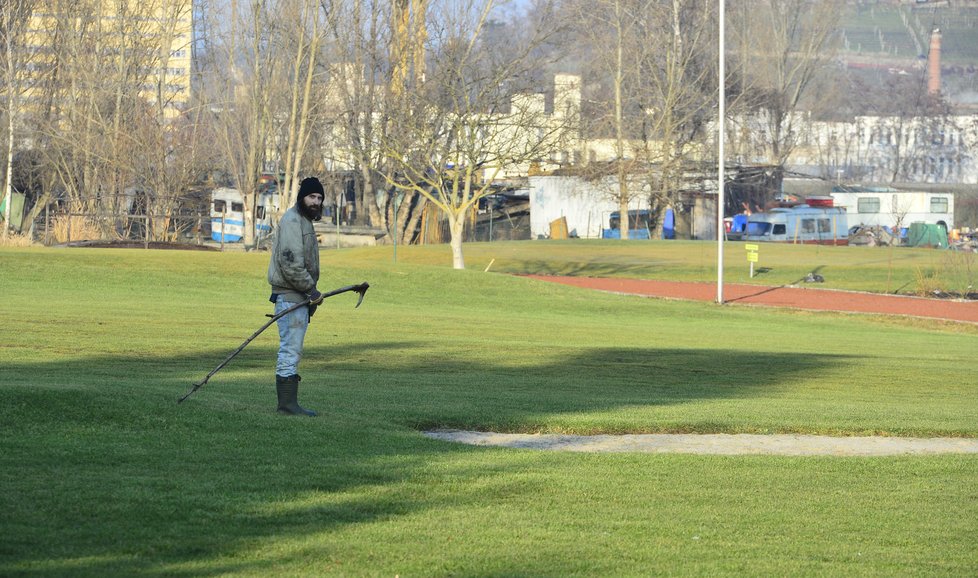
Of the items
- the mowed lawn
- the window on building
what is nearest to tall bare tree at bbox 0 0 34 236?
the mowed lawn

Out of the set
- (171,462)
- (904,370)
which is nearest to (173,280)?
(904,370)

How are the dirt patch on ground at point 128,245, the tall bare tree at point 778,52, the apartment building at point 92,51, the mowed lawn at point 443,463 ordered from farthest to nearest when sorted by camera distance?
1. the tall bare tree at point 778,52
2. the apartment building at point 92,51
3. the dirt patch on ground at point 128,245
4. the mowed lawn at point 443,463

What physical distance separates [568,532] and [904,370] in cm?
1503

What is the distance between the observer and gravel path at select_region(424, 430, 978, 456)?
1141cm

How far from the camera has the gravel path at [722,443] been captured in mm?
11406

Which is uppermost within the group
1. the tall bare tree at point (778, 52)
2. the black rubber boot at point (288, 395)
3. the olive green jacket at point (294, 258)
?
the tall bare tree at point (778, 52)

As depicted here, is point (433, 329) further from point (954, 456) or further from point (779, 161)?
point (779, 161)

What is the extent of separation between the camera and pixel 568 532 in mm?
7715

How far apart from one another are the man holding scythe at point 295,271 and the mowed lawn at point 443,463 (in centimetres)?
64

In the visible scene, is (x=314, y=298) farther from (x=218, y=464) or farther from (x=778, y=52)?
(x=778, y=52)

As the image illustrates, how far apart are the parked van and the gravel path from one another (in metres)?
57.3

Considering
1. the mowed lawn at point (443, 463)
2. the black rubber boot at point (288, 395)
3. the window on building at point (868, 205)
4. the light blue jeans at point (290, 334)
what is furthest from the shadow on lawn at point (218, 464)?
the window on building at point (868, 205)

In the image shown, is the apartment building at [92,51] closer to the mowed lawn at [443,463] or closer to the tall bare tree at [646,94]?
the tall bare tree at [646,94]

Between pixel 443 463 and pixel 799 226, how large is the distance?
63.3 metres
